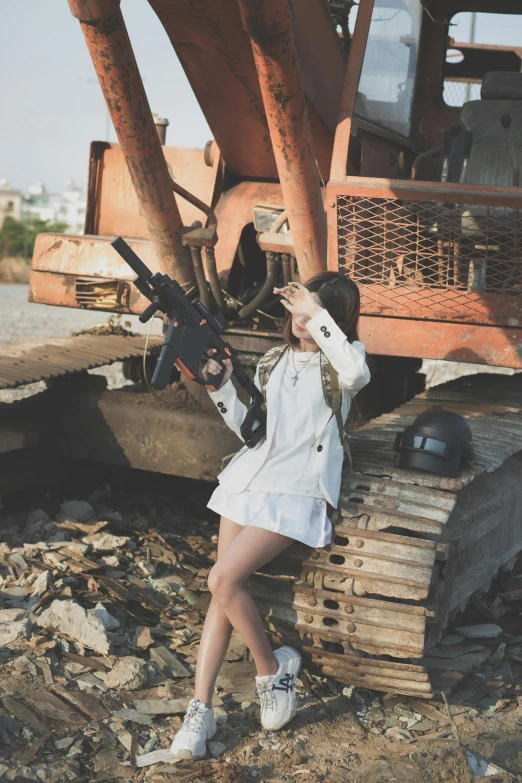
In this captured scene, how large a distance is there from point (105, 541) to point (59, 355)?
1.16 metres

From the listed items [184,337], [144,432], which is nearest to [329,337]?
[184,337]

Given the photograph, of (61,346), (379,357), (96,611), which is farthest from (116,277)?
(96,611)

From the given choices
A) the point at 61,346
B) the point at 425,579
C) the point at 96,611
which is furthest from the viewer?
the point at 61,346

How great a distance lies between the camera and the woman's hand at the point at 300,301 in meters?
3.65

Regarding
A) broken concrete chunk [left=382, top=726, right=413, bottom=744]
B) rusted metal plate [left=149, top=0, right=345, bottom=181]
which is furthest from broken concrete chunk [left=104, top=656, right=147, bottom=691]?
rusted metal plate [left=149, top=0, right=345, bottom=181]

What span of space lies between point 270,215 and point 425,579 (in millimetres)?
2103

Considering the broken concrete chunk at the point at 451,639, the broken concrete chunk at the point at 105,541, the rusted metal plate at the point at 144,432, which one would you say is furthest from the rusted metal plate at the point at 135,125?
the broken concrete chunk at the point at 451,639

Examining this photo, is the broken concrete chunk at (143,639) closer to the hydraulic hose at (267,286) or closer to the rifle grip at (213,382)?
the rifle grip at (213,382)

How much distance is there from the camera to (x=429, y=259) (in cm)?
474

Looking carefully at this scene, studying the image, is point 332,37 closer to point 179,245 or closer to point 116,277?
point 179,245

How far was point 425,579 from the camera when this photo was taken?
3.65 metres

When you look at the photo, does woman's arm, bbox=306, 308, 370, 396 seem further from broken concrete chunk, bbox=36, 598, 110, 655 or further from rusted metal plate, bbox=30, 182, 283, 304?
rusted metal plate, bbox=30, 182, 283, 304

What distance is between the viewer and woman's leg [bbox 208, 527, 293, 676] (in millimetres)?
3584

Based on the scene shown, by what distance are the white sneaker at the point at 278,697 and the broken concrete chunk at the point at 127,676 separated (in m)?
0.57
